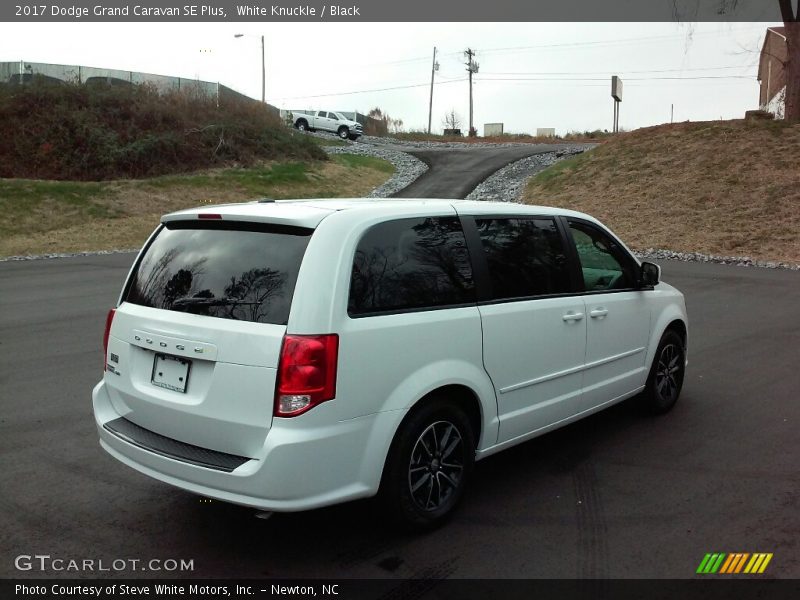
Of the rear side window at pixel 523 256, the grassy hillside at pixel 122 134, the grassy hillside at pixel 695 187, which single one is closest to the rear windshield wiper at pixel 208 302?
the rear side window at pixel 523 256

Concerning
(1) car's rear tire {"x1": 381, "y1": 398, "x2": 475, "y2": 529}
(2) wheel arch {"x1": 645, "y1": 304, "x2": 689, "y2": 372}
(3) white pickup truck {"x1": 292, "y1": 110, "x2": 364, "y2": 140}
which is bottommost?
(1) car's rear tire {"x1": 381, "y1": 398, "x2": 475, "y2": 529}

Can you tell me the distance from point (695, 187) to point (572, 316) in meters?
22.0

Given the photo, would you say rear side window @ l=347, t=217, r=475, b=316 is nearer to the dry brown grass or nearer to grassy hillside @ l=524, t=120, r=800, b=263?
grassy hillside @ l=524, t=120, r=800, b=263

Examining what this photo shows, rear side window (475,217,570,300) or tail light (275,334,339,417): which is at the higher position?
rear side window (475,217,570,300)

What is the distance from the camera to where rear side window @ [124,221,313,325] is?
358 centimetres

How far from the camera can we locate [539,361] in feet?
15.0

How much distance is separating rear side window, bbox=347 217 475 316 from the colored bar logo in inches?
72.0

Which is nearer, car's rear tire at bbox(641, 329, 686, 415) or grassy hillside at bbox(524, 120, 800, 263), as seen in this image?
car's rear tire at bbox(641, 329, 686, 415)

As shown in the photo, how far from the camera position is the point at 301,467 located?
3371mm

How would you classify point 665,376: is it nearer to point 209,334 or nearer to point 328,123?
point 209,334

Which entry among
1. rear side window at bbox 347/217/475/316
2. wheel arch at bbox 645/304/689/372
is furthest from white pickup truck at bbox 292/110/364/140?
rear side window at bbox 347/217/475/316

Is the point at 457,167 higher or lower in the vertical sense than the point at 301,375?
higher

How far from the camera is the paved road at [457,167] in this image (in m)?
28.6

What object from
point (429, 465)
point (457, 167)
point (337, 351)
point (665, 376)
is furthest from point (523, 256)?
point (457, 167)
